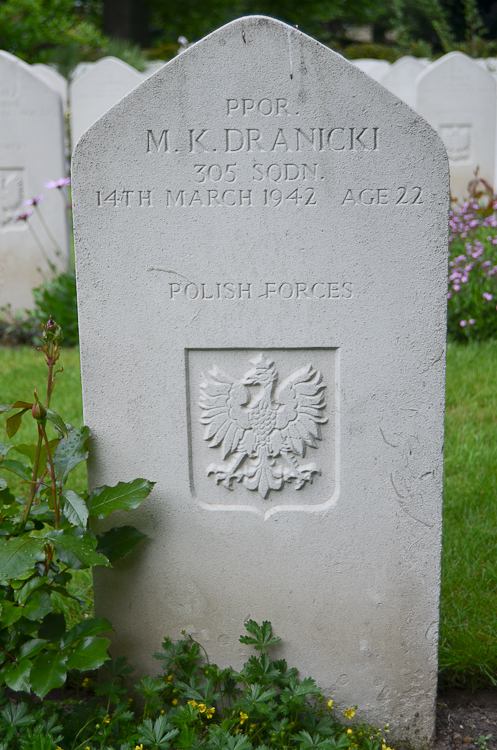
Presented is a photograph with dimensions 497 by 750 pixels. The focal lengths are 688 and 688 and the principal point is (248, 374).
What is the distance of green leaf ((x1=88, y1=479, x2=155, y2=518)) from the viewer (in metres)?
1.82

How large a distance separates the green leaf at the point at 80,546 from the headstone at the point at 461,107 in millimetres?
6970

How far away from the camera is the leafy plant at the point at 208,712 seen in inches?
69.9

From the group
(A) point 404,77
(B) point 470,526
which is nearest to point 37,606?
(B) point 470,526

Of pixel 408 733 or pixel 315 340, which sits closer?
pixel 315 340

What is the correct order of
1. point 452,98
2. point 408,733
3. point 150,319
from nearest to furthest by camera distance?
1. point 150,319
2. point 408,733
3. point 452,98

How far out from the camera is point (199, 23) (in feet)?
55.1

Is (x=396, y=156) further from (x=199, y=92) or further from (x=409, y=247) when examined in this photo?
(x=199, y=92)

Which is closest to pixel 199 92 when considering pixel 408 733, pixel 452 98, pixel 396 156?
pixel 396 156

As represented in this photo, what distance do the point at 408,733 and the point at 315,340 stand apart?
120 centimetres

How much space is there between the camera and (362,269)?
6.07 feet

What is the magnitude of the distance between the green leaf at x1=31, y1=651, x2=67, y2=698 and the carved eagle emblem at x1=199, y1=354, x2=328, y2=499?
0.63 meters

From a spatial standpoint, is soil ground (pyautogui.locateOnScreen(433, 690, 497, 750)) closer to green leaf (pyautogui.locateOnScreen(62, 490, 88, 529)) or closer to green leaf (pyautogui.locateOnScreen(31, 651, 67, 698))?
green leaf (pyautogui.locateOnScreen(31, 651, 67, 698))

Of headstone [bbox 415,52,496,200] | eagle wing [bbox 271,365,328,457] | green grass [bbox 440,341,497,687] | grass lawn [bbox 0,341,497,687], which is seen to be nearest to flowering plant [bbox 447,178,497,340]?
grass lawn [bbox 0,341,497,687]

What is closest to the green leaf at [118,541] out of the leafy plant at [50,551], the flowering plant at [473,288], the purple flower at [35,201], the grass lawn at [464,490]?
the leafy plant at [50,551]
